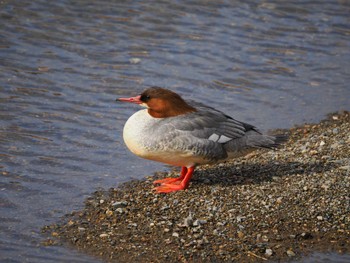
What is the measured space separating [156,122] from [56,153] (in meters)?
1.57

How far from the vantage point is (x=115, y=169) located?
7109 mm

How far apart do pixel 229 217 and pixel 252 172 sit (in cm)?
116

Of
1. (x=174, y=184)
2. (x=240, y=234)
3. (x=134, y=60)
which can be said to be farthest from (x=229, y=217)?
(x=134, y=60)

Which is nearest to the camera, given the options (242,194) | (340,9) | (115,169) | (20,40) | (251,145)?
(242,194)

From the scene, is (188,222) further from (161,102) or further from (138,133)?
(161,102)

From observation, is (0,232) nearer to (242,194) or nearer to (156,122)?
(156,122)

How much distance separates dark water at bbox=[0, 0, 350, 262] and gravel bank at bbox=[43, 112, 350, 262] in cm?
23

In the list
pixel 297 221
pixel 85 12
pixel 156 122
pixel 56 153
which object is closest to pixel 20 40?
pixel 85 12

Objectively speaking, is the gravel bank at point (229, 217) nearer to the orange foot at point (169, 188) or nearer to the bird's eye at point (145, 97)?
the orange foot at point (169, 188)

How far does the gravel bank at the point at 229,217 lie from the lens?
16.9 feet

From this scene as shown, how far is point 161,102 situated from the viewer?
6.35 metres

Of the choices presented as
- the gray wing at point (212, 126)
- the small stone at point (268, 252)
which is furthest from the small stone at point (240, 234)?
the gray wing at point (212, 126)

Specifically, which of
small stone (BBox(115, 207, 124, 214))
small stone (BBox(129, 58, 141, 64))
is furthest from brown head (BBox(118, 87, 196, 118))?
small stone (BBox(129, 58, 141, 64))

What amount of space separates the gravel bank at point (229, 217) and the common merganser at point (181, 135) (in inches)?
11.7
